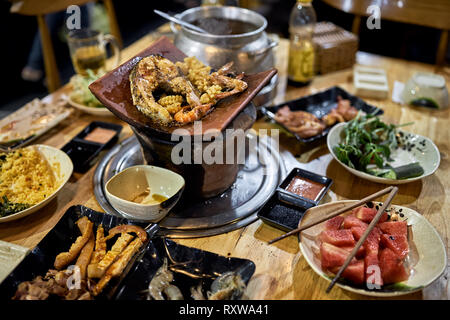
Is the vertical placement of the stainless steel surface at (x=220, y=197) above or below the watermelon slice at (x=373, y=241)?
below

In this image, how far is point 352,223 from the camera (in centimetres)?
154

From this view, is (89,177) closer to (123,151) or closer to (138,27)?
(123,151)

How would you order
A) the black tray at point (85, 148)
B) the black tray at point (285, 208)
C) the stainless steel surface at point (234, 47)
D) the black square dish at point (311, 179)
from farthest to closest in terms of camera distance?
the stainless steel surface at point (234, 47) → the black tray at point (85, 148) → the black square dish at point (311, 179) → the black tray at point (285, 208)

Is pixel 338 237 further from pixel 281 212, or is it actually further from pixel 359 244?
pixel 281 212

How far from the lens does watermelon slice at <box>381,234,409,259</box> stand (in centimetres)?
146

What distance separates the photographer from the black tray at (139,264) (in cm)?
136

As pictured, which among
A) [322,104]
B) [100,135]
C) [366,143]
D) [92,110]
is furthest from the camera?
[322,104]

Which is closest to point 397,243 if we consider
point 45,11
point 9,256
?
point 9,256

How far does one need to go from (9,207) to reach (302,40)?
214 centimetres

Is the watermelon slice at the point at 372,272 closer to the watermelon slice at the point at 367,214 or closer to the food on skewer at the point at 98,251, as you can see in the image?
the watermelon slice at the point at 367,214

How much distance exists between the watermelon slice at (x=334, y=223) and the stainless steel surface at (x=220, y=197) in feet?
1.12

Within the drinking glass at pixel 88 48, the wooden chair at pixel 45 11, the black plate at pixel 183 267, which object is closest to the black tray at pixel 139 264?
the black plate at pixel 183 267

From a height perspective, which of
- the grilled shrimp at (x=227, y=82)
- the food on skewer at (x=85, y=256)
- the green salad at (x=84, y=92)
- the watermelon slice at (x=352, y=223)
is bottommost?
the food on skewer at (x=85, y=256)

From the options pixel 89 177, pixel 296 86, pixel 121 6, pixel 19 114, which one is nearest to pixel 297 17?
pixel 296 86
